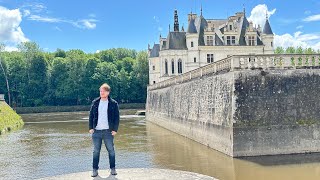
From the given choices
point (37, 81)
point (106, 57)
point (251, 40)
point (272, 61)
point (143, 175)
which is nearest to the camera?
point (143, 175)

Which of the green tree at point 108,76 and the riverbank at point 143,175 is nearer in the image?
the riverbank at point 143,175

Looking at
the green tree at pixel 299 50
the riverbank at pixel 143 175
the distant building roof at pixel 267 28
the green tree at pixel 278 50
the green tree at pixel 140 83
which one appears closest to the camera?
the riverbank at pixel 143 175

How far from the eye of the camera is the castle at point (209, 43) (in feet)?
148

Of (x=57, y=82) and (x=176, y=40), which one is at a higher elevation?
(x=176, y=40)

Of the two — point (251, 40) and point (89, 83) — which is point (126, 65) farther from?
point (251, 40)

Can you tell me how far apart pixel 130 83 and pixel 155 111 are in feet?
114

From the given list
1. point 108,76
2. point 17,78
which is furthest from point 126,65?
point 17,78

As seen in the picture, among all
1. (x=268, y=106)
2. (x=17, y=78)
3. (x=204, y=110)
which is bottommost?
(x=204, y=110)

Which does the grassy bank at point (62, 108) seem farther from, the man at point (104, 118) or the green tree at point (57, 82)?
the man at point (104, 118)

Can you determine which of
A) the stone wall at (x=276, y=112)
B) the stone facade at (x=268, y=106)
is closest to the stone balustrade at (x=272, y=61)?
the stone facade at (x=268, y=106)

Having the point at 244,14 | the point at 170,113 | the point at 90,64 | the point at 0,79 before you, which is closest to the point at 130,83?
the point at 90,64

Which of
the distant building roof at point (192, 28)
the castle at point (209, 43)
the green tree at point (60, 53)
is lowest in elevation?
the castle at point (209, 43)

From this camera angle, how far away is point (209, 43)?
45.3m

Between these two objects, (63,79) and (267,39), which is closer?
(267,39)
